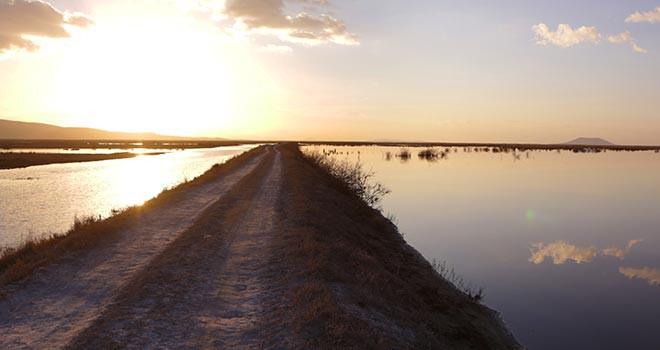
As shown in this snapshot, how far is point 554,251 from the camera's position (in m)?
20.2

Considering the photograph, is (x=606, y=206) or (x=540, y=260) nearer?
(x=540, y=260)

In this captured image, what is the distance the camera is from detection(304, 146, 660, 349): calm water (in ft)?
41.5

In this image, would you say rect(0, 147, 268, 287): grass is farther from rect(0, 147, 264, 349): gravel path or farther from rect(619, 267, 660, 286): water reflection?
rect(619, 267, 660, 286): water reflection

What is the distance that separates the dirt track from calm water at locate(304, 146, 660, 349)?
7.30 feet

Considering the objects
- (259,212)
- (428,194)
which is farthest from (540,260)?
(428,194)

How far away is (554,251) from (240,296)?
52.5 feet

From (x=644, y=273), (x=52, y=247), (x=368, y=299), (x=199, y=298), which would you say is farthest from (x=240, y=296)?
(x=644, y=273)

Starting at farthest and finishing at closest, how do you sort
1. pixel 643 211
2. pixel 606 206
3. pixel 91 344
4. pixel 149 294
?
pixel 606 206 → pixel 643 211 → pixel 149 294 → pixel 91 344

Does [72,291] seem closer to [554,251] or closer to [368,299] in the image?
[368,299]

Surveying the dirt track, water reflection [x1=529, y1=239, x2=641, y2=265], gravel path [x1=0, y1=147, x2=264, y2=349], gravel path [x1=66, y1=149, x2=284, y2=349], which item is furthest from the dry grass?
water reflection [x1=529, y1=239, x2=641, y2=265]

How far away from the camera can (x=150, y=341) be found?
23.8 feet

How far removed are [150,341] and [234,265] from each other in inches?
175

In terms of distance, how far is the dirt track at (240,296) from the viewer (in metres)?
7.59

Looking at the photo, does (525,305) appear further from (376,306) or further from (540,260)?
(376,306)
